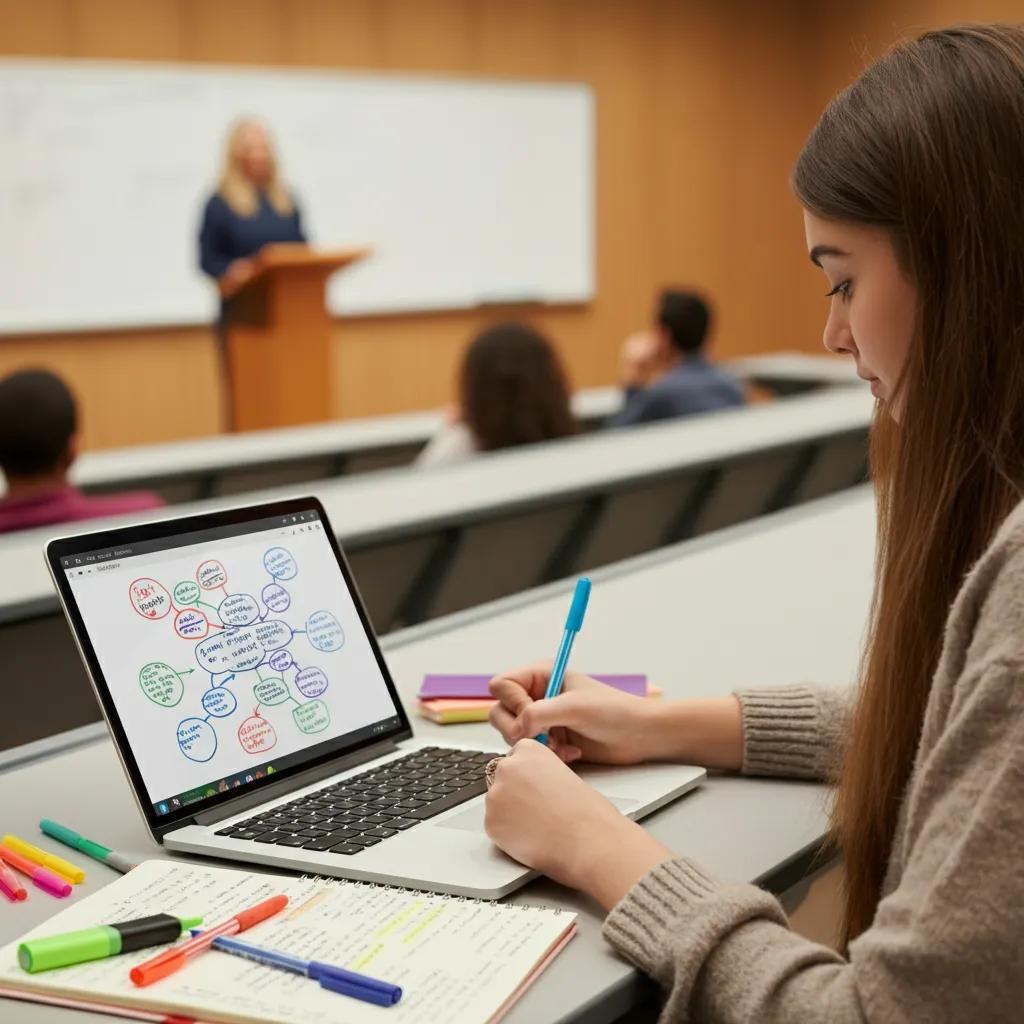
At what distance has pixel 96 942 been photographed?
88 cm

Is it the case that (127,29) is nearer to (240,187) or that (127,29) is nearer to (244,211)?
(240,187)

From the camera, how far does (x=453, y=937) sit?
904 mm

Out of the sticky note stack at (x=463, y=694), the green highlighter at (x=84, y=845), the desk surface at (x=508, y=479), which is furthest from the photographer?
the desk surface at (x=508, y=479)

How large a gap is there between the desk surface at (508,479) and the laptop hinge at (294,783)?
0.64m

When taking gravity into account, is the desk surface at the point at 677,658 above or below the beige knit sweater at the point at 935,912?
below

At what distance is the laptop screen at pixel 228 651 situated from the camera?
3.62 ft

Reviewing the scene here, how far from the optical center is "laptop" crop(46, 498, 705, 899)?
1.07 meters

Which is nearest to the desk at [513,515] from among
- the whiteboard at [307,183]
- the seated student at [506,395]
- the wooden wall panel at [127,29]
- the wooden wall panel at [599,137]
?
the seated student at [506,395]

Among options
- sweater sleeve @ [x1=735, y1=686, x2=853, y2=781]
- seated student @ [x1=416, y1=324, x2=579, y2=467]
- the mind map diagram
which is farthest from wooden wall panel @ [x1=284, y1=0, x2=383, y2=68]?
sweater sleeve @ [x1=735, y1=686, x2=853, y2=781]

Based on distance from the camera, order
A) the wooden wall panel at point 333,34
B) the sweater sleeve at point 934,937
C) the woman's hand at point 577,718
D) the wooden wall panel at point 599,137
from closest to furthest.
Answer: the sweater sleeve at point 934,937, the woman's hand at point 577,718, the wooden wall panel at point 599,137, the wooden wall panel at point 333,34

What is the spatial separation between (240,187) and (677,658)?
4.83 meters

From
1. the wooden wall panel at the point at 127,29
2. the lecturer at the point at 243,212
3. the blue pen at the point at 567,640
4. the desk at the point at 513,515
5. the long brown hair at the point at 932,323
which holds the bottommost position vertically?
the desk at the point at 513,515

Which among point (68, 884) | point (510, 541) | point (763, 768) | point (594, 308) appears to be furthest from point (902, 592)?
point (594, 308)

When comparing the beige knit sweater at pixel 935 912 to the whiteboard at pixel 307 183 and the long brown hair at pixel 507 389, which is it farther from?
the whiteboard at pixel 307 183
